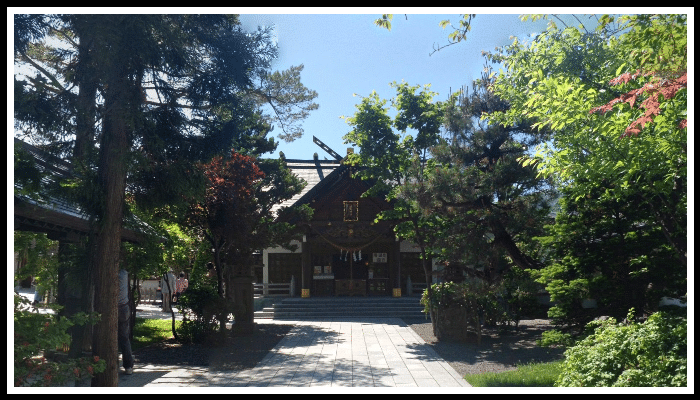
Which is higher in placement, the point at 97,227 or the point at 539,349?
the point at 97,227

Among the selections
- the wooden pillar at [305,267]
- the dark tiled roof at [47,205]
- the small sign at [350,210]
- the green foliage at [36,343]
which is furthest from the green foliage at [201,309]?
the small sign at [350,210]

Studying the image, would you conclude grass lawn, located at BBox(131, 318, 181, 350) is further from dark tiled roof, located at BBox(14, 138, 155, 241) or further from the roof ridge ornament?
the roof ridge ornament

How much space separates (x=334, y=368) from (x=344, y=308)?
1200 cm

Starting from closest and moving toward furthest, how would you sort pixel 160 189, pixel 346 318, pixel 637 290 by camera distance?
pixel 160 189 < pixel 637 290 < pixel 346 318

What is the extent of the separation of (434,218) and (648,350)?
8996 millimetres

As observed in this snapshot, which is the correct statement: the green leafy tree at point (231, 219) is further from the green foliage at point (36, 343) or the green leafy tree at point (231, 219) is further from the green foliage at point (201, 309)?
the green foliage at point (36, 343)

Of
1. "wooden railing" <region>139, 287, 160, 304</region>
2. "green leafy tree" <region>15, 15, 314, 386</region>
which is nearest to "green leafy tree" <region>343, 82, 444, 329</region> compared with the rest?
"green leafy tree" <region>15, 15, 314, 386</region>

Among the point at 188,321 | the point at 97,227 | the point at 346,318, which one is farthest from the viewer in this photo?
the point at 346,318

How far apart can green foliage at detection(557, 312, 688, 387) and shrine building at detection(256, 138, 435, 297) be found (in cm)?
1700

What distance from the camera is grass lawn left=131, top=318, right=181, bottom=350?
13.4m
